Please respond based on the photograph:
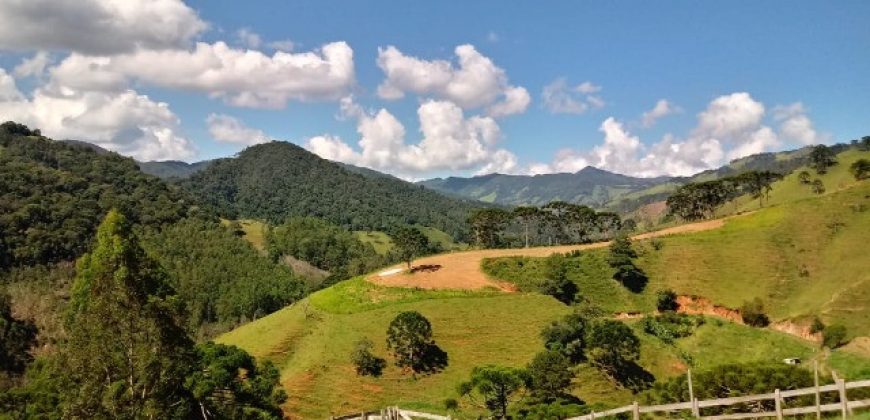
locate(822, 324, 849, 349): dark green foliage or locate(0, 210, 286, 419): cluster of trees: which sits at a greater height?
locate(0, 210, 286, 419): cluster of trees

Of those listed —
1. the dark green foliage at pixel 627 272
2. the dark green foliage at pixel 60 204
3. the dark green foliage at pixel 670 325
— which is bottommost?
the dark green foliage at pixel 670 325

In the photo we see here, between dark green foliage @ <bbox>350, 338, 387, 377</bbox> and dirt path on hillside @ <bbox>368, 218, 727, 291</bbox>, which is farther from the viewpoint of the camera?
dirt path on hillside @ <bbox>368, 218, 727, 291</bbox>

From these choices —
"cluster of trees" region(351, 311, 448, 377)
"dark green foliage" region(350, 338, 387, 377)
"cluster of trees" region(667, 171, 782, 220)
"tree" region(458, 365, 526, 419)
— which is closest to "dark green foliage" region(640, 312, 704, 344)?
"cluster of trees" region(351, 311, 448, 377)

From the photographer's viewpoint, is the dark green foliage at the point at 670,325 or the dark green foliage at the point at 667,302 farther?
the dark green foliage at the point at 667,302

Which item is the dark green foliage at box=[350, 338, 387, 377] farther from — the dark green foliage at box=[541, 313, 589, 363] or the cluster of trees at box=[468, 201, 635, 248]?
the cluster of trees at box=[468, 201, 635, 248]

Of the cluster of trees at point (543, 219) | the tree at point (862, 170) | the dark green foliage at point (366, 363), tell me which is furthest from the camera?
the cluster of trees at point (543, 219)

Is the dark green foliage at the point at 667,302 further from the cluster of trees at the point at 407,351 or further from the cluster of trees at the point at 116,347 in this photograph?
the cluster of trees at the point at 116,347

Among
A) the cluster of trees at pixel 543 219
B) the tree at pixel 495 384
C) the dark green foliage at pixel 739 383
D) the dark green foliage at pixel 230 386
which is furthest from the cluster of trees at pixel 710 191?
the dark green foliage at pixel 230 386
